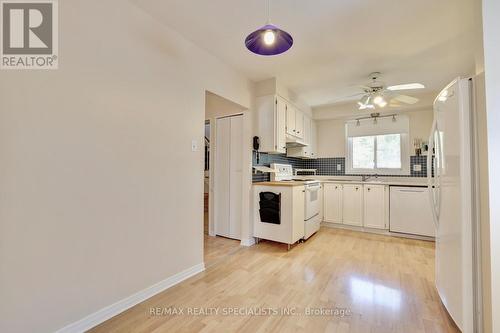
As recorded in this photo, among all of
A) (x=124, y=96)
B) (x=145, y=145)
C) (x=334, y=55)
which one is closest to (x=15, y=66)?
(x=124, y=96)

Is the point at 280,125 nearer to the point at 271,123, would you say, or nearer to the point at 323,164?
the point at 271,123

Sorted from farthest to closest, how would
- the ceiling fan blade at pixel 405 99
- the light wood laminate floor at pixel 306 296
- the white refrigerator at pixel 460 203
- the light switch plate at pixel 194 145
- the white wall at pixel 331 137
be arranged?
the white wall at pixel 331 137 < the ceiling fan blade at pixel 405 99 < the light switch plate at pixel 194 145 < the light wood laminate floor at pixel 306 296 < the white refrigerator at pixel 460 203

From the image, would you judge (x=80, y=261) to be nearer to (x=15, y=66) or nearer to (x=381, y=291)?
(x=15, y=66)

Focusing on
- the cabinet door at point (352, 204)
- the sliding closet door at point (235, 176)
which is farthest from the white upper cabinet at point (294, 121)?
the cabinet door at point (352, 204)

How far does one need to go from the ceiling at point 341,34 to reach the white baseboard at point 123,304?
7.85 feet

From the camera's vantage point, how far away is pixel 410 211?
11.8 ft

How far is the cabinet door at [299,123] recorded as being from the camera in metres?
3.96

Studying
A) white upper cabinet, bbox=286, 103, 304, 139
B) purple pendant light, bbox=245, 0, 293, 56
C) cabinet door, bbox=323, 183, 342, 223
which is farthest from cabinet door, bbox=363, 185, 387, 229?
purple pendant light, bbox=245, 0, 293, 56

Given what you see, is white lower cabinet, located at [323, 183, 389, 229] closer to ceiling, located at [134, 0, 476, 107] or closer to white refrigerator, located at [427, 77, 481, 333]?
ceiling, located at [134, 0, 476, 107]

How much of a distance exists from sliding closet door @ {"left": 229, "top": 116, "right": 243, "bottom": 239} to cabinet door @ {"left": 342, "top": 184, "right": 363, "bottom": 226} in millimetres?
2059

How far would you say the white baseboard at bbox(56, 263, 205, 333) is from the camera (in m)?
1.48

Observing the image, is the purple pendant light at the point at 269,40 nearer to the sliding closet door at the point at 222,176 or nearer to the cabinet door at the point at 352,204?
the sliding closet door at the point at 222,176

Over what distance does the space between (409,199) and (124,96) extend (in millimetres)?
4181

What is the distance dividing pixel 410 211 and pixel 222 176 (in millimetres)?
3115
